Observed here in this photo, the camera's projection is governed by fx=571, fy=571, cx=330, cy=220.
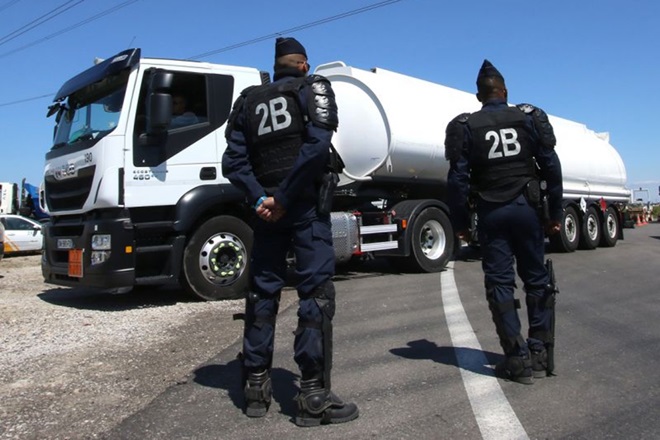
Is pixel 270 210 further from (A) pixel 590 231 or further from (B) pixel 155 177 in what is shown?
(A) pixel 590 231

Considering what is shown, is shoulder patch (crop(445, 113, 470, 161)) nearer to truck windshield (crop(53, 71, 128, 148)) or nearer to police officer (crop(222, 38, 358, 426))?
police officer (crop(222, 38, 358, 426))

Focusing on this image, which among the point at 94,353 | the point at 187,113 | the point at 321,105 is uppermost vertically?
the point at 187,113

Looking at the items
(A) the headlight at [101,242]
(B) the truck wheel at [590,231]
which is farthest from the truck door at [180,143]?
(B) the truck wheel at [590,231]

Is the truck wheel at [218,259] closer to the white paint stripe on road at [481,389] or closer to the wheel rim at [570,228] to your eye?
the white paint stripe on road at [481,389]

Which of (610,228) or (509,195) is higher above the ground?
(509,195)

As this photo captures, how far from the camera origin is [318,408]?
3080 mm

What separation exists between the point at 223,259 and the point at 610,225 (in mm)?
12196

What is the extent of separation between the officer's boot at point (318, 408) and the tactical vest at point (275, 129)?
114 centimetres

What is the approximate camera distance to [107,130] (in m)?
6.73

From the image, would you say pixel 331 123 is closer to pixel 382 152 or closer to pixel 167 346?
pixel 167 346

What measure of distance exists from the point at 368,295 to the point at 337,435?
466 cm

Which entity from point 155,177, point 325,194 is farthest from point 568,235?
point 325,194

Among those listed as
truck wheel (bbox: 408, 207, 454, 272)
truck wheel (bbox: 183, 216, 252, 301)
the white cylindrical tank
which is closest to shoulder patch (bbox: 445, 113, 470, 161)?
truck wheel (bbox: 183, 216, 252, 301)

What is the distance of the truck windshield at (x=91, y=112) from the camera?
22.5 ft
